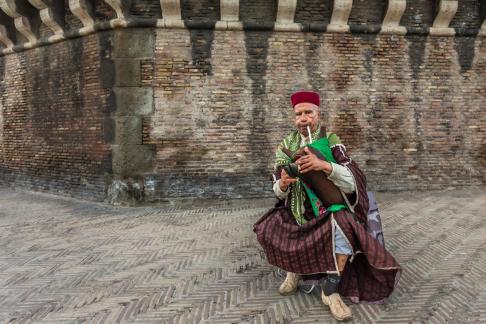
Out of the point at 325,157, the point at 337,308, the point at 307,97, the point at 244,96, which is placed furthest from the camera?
the point at 244,96

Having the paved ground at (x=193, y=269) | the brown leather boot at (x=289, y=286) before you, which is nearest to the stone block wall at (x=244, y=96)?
the paved ground at (x=193, y=269)

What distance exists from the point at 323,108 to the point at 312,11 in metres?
2.23

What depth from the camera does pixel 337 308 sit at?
9.26ft

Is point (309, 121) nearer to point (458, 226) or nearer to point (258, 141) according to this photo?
point (458, 226)

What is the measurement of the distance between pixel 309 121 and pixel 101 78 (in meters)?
6.22

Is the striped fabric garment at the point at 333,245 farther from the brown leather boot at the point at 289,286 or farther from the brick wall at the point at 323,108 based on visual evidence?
the brick wall at the point at 323,108

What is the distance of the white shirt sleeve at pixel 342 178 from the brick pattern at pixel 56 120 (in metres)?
6.28

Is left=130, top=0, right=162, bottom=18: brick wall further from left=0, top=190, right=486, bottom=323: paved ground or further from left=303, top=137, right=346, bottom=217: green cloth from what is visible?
A: left=303, top=137, right=346, bottom=217: green cloth

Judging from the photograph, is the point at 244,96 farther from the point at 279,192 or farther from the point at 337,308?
the point at 337,308

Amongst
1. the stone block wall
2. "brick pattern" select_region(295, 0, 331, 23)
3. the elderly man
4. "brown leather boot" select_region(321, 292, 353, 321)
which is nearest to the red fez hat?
the elderly man

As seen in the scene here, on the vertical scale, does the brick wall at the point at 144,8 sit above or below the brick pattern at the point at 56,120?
above

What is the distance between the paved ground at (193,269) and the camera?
2996 mm

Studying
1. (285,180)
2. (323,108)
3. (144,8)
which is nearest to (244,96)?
(323,108)

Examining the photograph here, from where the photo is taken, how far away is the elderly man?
107 inches
